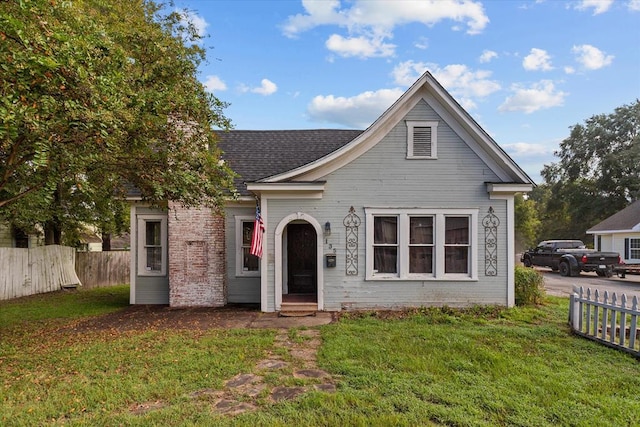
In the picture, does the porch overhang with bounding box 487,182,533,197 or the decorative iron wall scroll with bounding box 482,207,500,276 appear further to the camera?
the decorative iron wall scroll with bounding box 482,207,500,276

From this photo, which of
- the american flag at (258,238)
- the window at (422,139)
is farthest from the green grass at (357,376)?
the window at (422,139)

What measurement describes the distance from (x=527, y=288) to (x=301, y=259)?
20.2 ft

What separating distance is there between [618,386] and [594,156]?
42600 millimetres

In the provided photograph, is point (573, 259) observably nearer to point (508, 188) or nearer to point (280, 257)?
point (508, 188)

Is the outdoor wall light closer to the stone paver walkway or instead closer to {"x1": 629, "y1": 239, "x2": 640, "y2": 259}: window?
the stone paver walkway

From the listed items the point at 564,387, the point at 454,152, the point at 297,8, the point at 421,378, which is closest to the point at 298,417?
the point at 421,378

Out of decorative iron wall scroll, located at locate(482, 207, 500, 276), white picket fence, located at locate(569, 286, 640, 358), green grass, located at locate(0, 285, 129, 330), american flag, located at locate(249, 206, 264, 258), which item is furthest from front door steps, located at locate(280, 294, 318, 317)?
white picket fence, located at locate(569, 286, 640, 358)

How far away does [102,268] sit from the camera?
1662cm

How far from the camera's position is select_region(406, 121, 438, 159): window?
9.31 meters

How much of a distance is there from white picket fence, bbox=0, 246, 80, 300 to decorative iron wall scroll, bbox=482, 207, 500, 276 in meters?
15.5

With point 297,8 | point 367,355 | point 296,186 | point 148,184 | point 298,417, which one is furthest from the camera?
point 297,8

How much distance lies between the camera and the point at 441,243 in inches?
365

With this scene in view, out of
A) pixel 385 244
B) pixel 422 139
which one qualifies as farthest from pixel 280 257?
pixel 422 139

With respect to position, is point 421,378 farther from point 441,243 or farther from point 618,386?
point 441,243
